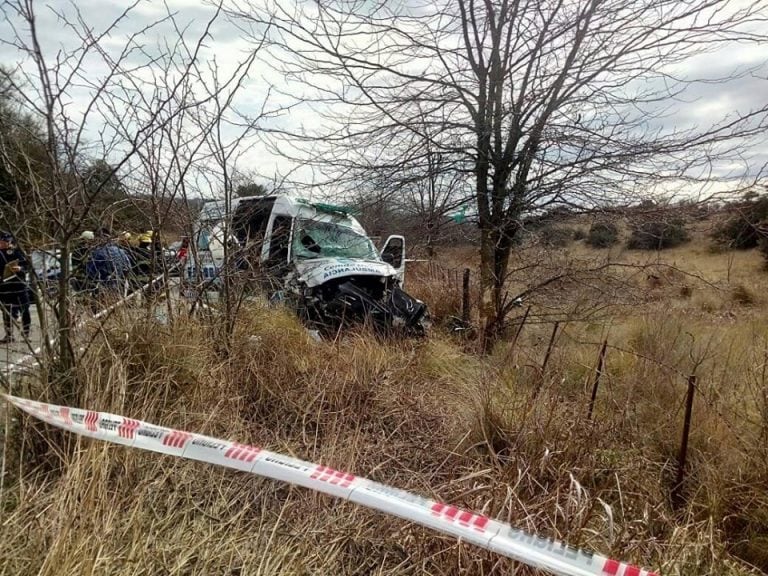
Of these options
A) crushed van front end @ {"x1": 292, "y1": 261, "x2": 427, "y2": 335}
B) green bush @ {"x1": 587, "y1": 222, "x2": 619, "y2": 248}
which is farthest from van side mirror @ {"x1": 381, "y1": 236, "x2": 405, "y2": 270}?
green bush @ {"x1": 587, "y1": 222, "x2": 619, "y2": 248}

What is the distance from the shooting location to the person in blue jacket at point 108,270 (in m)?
3.33

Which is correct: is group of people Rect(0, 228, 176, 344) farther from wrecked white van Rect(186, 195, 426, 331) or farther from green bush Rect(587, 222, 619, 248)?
green bush Rect(587, 222, 619, 248)

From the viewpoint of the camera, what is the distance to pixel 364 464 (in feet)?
9.07

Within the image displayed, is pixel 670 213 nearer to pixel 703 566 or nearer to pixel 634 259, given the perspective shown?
pixel 634 259

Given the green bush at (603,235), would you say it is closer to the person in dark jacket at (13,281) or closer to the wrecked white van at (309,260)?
the wrecked white van at (309,260)

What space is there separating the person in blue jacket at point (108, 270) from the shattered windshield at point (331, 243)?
11.0 ft

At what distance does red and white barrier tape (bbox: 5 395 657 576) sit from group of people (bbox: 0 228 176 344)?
80 cm

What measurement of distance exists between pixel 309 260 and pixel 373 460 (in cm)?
453

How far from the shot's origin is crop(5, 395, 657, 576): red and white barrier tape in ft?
5.09

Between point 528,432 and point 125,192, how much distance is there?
3184 mm

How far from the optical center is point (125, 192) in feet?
11.3

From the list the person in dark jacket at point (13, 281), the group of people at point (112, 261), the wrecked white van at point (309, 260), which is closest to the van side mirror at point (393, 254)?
the wrecked white van at point (309, 260)

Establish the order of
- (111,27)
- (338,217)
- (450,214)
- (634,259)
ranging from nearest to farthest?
(111,27)
(634,259)
(450,214)
(338,217)

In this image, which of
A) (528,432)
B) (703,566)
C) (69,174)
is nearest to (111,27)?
(69,174)
